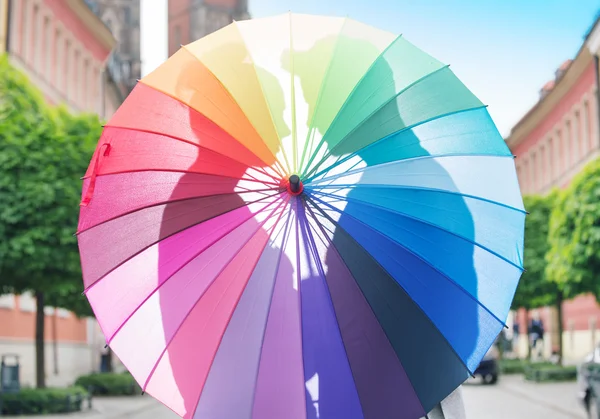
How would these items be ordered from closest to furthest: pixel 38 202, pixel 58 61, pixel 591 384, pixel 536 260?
pixel 591 384 < pixel 38 202 < pixel 536 260 < pixel 58 61

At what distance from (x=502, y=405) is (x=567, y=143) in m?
32.8

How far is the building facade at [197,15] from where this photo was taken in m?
98.9

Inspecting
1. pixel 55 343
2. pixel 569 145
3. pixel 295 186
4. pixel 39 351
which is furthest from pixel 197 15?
pixel 295 186

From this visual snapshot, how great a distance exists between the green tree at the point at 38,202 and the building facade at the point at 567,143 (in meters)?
22.4

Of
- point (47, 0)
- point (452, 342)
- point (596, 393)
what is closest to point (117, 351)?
point (452, 342)

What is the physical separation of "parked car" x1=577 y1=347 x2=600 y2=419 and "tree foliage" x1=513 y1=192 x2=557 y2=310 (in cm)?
2126

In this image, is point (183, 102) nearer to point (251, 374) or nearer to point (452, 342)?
point (251, 374)

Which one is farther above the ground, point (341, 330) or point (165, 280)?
point (165, 280)

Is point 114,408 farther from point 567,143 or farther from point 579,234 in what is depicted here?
point 567,143

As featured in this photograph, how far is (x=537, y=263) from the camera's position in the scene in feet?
118

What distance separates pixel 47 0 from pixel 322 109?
118 feet

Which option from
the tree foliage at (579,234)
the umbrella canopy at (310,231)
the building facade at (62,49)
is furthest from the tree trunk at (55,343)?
the umbrella canopy at (310,231)

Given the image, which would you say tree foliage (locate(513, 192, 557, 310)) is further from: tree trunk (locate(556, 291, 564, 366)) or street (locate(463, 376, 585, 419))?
street (locate(463, 376, 585, 419))

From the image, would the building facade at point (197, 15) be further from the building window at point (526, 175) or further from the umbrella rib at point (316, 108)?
the umbrella rib at point (316, 108)
